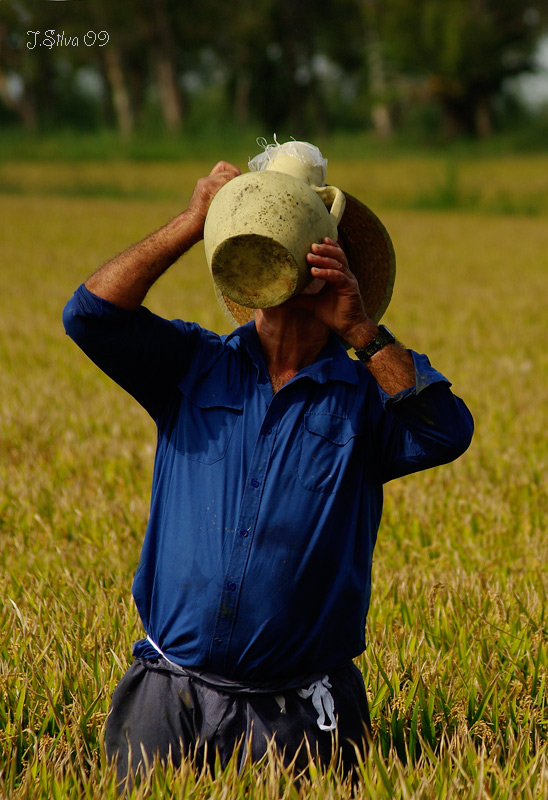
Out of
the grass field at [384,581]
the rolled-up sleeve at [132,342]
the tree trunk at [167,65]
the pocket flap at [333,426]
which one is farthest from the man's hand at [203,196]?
the tree trunk at [167,65]

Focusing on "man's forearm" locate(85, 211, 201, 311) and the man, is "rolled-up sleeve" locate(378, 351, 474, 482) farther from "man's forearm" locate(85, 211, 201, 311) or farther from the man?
"man's forearm" locate(85, 211, 201, 311)

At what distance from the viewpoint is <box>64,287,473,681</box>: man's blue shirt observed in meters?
2.07

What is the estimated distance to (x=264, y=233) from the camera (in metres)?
1.93

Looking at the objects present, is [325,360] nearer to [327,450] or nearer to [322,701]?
[327,450]

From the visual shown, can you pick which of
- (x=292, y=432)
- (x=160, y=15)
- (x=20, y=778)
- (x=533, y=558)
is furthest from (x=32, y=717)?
(x=160, y=15)

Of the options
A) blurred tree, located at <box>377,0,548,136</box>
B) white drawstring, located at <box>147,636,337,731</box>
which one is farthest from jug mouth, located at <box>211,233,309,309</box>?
blurred tree, located at <box>377,0,548,136</box>

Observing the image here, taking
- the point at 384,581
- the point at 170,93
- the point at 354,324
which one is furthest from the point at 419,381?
the point at 170,93

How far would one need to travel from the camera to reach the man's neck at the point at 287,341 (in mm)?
2199

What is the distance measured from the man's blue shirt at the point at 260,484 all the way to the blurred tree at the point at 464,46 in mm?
40866

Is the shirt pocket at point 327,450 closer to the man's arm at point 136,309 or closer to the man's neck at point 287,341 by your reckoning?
the man's neck at point 287,341

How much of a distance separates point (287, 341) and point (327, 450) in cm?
27

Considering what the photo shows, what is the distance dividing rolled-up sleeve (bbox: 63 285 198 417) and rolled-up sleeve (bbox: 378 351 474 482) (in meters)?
0.48

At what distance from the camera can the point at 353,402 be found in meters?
2.19

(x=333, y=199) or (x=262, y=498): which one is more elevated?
(x=333, y=199)
